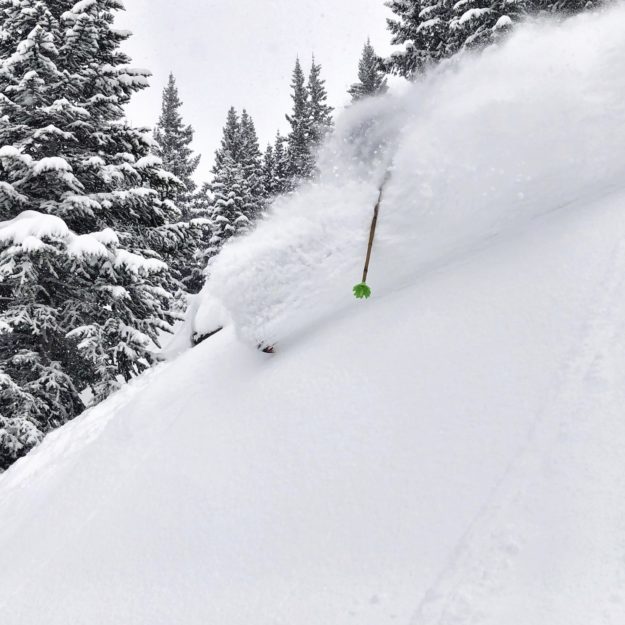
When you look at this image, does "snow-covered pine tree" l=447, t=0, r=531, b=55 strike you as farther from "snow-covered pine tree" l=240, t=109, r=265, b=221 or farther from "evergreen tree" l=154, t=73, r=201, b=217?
"evergreen tree" l=154, t=73, r=201, b=217

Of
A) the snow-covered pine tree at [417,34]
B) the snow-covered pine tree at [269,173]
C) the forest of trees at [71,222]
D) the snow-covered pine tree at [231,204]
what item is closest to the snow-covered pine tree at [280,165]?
the snow-covered pine tree at [269,173]

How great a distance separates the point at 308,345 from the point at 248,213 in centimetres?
2476

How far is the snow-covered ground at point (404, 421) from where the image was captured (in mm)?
2191

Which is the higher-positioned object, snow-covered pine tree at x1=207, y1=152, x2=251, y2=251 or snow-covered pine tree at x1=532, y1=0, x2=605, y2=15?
snow-covered pine tree at x1=532, y1=0, x2=605, y2=15

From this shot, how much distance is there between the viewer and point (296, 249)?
18.0ft

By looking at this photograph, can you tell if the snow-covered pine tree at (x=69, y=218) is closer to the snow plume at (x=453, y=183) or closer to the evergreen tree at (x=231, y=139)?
the snow plume at (x=453, y=183)

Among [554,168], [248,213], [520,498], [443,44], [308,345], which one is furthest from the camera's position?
[248,213]

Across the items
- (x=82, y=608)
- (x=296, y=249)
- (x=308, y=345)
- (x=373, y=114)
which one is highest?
(x=373, y=114)

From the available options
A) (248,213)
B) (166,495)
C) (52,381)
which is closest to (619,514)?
(166,495)

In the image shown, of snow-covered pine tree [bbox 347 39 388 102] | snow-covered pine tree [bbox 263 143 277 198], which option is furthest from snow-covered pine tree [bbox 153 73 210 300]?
snow-covered pine tree [bbox 347 39 388 102]

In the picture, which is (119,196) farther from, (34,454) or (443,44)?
(443,44)

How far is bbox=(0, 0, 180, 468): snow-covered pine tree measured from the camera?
26.9 feet

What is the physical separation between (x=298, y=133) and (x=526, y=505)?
35655 mm

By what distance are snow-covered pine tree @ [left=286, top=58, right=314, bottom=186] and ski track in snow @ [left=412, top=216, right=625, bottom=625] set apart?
102 ft
